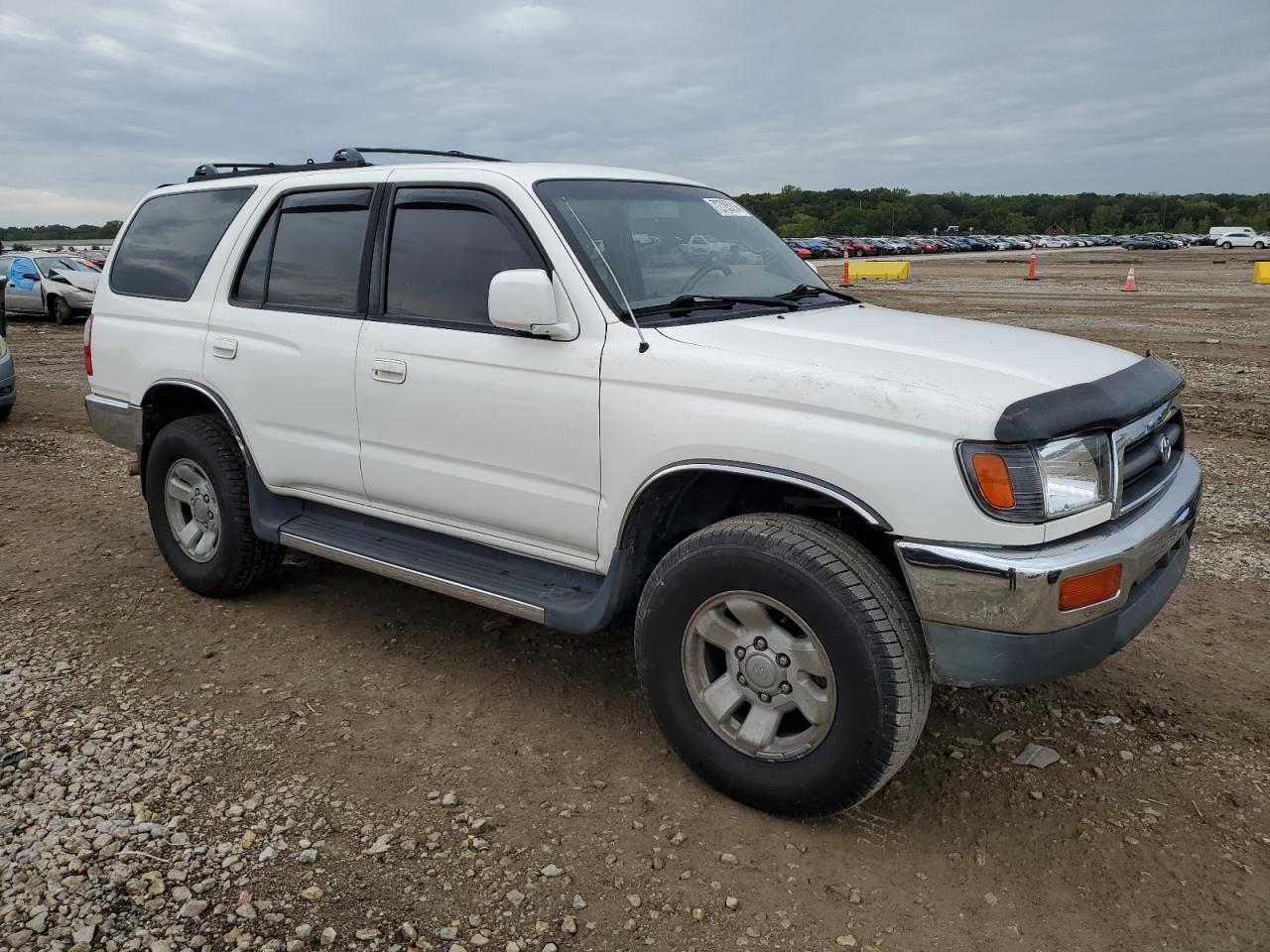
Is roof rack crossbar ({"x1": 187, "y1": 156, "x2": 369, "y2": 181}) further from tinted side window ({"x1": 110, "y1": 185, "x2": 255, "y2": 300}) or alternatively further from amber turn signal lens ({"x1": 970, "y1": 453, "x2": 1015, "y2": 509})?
amber turn signal lens ({"x1": 970, "y1": 453, "x2": 1015, "y2": 509})

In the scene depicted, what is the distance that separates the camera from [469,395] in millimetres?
3547

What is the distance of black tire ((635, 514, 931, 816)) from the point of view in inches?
108

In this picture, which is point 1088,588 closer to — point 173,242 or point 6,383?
point 173,242

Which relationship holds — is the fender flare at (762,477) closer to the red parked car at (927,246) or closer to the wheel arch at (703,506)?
the wheel arch at (703,506)

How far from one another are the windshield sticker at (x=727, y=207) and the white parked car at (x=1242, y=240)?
73.0m

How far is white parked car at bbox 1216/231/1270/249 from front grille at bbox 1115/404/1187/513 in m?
73.4

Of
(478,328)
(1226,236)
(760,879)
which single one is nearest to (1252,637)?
(760,879)

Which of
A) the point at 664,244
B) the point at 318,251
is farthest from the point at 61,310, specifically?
the point at 664,244

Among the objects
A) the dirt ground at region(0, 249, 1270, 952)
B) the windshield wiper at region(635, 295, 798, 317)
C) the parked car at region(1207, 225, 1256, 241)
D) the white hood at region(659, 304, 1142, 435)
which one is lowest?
the dirt ground at region(0, 249, 1270, 952)

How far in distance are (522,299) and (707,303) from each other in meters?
0.71

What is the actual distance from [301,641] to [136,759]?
3.57ft

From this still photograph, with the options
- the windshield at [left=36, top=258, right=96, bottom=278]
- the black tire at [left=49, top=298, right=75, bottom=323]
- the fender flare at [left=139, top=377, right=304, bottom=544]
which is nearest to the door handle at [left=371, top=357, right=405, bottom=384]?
the fender flare at [left=139, top=377, right=304, bottom=544]

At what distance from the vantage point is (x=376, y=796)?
3.24 meters

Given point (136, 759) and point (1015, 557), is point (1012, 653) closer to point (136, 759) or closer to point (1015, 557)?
point (1015, 557)
